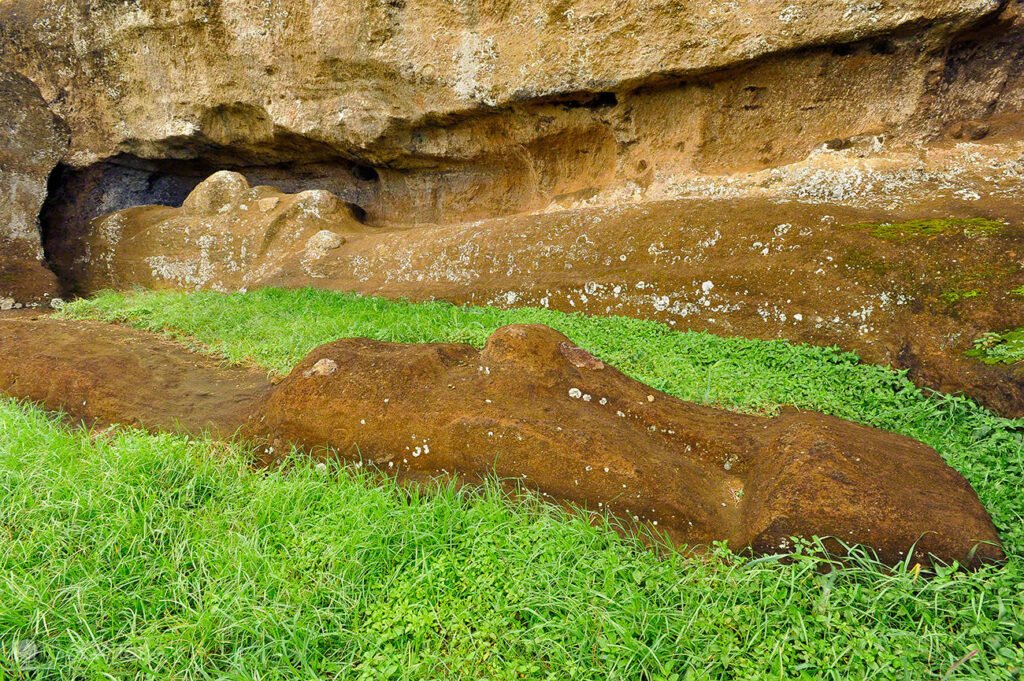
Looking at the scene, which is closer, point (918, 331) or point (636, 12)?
point (918, 331)

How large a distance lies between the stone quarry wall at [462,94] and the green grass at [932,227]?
118 cm

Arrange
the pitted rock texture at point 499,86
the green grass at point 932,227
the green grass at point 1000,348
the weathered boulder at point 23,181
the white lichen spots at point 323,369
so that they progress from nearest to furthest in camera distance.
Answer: the white lichen spots at point 323,369 < the green grass at point 1000,348 < the green grass at point 932,227 < the pitted rock texture at point 499,86 < the weathered boulder at point 23,181

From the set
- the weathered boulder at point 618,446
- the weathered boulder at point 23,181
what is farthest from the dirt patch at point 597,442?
the weathered boulder at point 23,181

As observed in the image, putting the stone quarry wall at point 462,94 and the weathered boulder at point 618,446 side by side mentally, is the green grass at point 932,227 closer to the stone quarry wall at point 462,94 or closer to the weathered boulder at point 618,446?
the stone quarry wall at point 462,94

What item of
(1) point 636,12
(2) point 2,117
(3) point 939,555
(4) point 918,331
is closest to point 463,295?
(1) point 636,12

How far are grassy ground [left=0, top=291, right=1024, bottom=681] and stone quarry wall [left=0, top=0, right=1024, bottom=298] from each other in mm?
4012

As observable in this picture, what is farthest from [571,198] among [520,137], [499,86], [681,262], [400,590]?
[400,590]

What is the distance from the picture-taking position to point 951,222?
4.55m

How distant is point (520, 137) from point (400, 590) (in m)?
6.90

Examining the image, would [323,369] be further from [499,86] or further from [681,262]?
[499,86]

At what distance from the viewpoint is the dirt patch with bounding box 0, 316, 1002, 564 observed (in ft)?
7.16

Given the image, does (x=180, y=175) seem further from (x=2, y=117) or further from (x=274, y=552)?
(x=274, y=552)

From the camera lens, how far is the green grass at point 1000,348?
3.69 meters

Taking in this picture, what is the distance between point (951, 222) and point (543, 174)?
5022 millimetres
